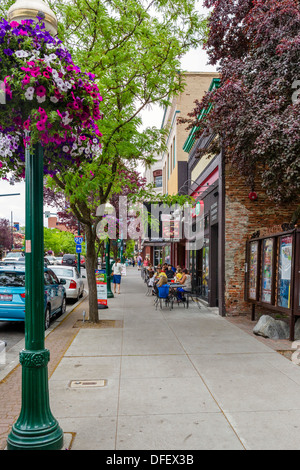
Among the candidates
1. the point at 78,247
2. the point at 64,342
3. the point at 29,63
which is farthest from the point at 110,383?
the point at 78,247

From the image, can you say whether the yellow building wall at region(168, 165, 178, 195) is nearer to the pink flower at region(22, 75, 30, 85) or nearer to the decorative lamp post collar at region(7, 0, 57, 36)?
the decorative lamp post collar at region(7, 0, 57, 36)

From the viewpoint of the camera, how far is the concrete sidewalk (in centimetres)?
410

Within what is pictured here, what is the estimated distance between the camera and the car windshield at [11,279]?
32.3ft

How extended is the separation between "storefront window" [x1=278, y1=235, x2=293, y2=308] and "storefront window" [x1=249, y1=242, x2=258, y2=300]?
5.56 feet

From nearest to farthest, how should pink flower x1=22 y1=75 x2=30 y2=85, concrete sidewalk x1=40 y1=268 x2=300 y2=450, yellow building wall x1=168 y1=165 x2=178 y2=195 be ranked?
1. pink flower x1=22 y1=75 x2=30 y2=85
2. concrete sidewalk x1=40 y1=268 x2=300 y2=450
3. yellow building wall x1=168 y1=165 x2=178 y2=195

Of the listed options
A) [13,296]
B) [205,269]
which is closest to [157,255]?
[205,269]

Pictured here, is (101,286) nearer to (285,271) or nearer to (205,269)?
(205,269)

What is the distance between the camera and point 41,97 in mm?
3373

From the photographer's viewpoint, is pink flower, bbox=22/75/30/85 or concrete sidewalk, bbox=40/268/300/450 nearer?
pink flower, bbox=22/75/30/85

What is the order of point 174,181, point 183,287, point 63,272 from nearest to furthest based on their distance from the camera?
point 183,287 → point 63,272 → point 174,181

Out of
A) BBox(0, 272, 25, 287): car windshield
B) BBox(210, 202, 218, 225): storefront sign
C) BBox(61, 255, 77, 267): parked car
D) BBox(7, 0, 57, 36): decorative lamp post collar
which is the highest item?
BBox(7, 0, 57, 36): decorative lamp post collar

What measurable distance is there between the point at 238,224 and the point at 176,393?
7802mm

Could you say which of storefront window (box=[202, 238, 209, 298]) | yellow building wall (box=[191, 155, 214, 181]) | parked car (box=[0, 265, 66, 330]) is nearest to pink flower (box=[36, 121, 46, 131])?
parked car (box=[0, 265, 66, 330])

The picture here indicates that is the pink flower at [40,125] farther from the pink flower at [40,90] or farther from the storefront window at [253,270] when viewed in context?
the storefront window at [253,270]
